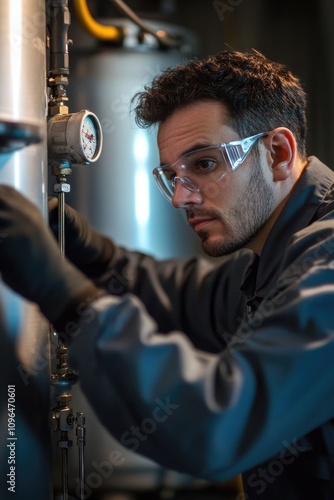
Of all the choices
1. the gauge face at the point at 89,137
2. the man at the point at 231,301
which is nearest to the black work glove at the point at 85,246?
the man at the point at 231,301

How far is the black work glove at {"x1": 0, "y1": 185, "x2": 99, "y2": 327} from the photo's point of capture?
73 cm

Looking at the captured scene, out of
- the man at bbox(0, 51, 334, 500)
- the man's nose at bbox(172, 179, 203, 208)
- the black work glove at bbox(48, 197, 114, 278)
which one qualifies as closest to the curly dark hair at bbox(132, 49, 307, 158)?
the man at bbox(0, 51, 334, 500)

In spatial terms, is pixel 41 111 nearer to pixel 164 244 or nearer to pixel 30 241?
pixel 30 241

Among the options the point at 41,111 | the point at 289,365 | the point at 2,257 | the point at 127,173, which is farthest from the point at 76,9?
the point at 289,365

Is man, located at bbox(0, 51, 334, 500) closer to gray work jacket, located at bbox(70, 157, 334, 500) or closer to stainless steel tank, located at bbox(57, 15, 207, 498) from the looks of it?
gray work jacket, located at bbox(70, 157, 334, 500)

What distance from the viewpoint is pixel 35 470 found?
0.80m

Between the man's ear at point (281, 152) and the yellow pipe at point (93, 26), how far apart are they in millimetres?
546

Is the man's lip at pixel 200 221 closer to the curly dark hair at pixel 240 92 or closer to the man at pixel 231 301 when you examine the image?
the man at pixel 231 301

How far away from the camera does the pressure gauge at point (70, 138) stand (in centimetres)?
88

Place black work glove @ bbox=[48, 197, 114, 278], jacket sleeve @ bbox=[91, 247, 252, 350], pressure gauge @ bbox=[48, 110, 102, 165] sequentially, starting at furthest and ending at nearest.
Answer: jacket sleeve @ bbox=[91, 247, 252, 350], black work glove @ bbox=[48, 197, 114, 278], pressure gauge @ bbox=[48, 110, 102, 165]

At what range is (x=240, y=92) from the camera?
40.6 inches

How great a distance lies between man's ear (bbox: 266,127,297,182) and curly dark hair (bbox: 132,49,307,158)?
3cm

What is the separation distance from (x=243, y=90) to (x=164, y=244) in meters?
0.56

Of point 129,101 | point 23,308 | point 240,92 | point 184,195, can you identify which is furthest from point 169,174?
point 129,101
